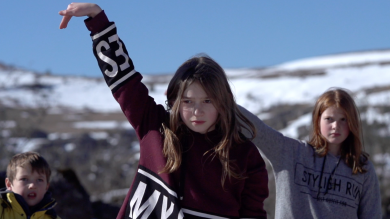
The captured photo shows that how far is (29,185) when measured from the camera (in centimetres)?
313

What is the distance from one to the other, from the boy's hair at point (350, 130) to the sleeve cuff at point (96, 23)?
152cm

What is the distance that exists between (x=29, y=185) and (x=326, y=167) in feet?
5.59

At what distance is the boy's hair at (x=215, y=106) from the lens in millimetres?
2381

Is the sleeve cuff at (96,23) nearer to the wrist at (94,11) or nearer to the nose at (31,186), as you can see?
the wrist at (94,11)

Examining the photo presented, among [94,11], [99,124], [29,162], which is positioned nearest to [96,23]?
[94,11]

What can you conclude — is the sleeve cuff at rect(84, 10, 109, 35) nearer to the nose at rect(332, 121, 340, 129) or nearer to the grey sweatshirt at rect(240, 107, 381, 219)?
the grey sweatshirt at rect(240, 107, 381, 219)

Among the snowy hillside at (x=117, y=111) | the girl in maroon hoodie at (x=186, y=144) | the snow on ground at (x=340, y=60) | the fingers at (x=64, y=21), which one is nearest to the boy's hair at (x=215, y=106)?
the girl in maroon hoodie at (x=186, y=144)

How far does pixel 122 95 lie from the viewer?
242 cm

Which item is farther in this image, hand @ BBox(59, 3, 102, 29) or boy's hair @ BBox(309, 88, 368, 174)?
boy's hair @ BBox(309, 88, 368, 174)

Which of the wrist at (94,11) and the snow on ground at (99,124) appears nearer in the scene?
the wrist at (94,11)

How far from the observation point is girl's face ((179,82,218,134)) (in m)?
2.42

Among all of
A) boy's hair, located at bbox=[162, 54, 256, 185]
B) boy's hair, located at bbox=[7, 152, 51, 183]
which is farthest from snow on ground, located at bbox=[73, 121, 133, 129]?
boy's hair, located at bbox=[162, 54, 256, 185]

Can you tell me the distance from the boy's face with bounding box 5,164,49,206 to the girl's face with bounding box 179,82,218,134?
1.17m

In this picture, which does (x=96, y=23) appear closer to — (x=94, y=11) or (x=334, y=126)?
(x=94, y=11)
